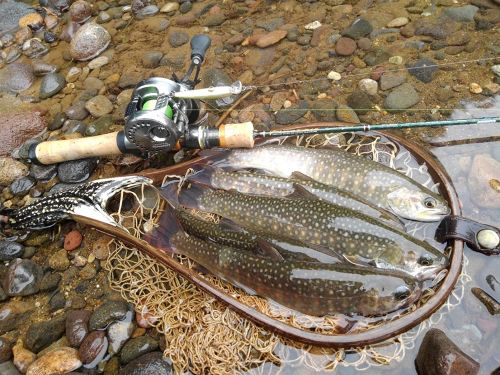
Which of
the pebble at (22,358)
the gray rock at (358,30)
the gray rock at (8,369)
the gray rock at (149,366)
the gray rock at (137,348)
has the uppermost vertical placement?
the gray rock at (358,30)

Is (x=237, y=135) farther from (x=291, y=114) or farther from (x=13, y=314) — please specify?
(x=13, y=314)

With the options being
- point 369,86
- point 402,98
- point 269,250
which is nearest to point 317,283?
point 269,250

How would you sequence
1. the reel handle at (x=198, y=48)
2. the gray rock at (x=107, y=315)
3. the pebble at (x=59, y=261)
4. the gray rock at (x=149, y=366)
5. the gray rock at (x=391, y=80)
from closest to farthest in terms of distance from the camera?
the gray rock at (x=149, y=366) → the gray rock at (x=107, y=315) → the reel handle at (x=198, y=48) → the pebble at (x=59, y=261) → the gray rock at (x=391, y=80)

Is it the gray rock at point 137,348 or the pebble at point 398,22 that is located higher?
the pebble at point 398,22

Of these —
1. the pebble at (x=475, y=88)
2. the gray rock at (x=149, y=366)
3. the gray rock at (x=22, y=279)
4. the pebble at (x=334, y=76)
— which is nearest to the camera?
the gray rock at (x=149, y=366)

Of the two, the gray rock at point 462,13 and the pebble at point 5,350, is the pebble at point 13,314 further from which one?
the gray rock at point 462,13

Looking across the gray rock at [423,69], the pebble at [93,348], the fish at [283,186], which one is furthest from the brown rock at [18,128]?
the gray rock at [423,69]
